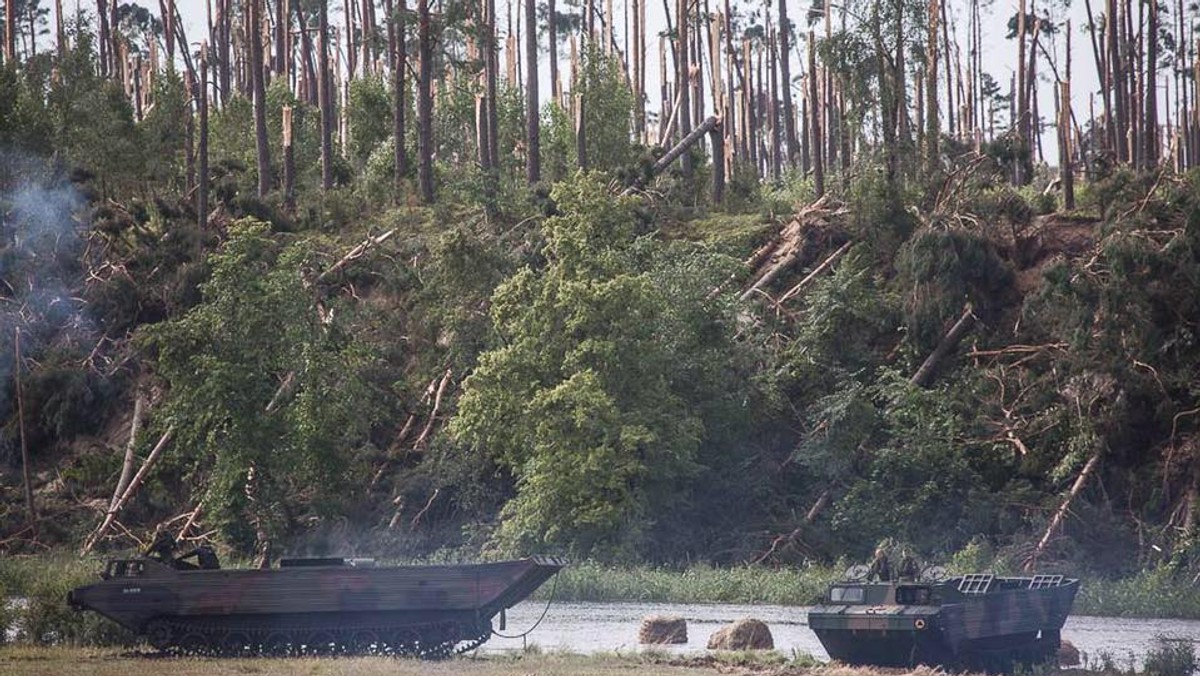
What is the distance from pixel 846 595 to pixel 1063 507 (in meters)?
15.0

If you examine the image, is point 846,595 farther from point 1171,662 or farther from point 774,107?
point 774,107

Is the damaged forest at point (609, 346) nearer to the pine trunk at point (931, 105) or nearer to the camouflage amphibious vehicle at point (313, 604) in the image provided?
the pine trunk at point (931, 105)

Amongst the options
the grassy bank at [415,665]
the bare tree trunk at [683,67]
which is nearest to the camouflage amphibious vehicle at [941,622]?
the grassy bank at [415,665]

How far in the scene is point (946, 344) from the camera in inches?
1619

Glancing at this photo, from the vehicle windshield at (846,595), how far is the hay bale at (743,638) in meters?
1.80

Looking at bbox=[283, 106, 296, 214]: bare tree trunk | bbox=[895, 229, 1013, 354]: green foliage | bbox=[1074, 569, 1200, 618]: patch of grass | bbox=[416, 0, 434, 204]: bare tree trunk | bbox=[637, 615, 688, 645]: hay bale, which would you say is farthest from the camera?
bbox=[283, 106, 296, 214]: bare tree trunk

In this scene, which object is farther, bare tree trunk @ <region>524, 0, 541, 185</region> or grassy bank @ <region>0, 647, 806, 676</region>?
bare tree trunk @ <region>524, 0, 541, 185</region>

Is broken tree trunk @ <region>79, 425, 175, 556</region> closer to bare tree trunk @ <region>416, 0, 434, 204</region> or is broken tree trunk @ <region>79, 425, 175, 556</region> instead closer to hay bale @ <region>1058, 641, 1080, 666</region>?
bare tree trunk @ <region>416, 0, 434, 204</region>

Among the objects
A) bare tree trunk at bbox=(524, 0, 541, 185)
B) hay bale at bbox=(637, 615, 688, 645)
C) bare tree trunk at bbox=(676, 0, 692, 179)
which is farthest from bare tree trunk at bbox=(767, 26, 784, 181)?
hay bale at bbox=(637, 615, 688, 645)

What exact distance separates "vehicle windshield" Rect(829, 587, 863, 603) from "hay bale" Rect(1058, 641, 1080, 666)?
3224 mm

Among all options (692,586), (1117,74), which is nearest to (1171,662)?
(692,586)

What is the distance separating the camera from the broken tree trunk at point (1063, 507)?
35.1 metres

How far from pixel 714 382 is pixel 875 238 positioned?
7283 millimetres

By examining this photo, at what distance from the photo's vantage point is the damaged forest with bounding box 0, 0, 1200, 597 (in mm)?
37000
